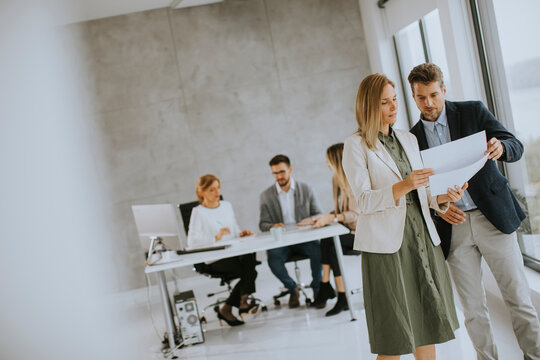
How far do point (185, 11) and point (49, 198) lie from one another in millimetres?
5811

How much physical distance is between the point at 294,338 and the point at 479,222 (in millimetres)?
2057

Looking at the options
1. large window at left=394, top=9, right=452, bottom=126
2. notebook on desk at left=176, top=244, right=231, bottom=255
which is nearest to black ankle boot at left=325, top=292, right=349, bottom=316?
notebook on desk at left=176, top=244, right=231, bottom=255

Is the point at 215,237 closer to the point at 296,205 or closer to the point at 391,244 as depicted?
the point at 296,205

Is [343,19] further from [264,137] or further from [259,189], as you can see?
[259,189]

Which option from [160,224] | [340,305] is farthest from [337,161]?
[160,224]

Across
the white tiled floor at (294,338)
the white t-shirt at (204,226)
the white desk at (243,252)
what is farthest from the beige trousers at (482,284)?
the white t-shirt at (204,226)

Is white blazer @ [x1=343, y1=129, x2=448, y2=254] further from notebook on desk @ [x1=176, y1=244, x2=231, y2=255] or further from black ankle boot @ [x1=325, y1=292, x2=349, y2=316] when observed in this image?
black ankle boot @ [x1=325, y1=292, x2=349, y2=316]

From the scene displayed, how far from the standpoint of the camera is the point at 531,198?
3398 mm

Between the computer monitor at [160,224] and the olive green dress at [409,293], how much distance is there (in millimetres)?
2176

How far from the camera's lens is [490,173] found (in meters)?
2.29

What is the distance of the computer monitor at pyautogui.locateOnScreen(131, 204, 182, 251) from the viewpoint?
4.01m

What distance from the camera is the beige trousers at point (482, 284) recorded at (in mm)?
2324

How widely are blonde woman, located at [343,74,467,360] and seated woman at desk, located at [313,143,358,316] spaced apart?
1825 mm

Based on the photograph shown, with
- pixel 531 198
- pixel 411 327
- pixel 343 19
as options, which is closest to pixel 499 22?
pixel 531 198
